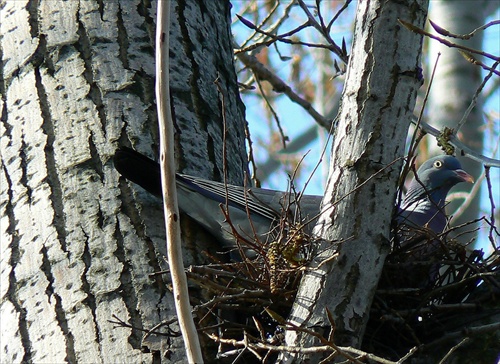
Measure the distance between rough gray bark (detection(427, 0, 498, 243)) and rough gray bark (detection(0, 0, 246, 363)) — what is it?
2.20 meters

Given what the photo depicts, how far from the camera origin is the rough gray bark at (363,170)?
2.15m

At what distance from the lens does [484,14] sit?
5.43 meters

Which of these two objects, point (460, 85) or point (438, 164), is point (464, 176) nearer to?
point (438, 164)

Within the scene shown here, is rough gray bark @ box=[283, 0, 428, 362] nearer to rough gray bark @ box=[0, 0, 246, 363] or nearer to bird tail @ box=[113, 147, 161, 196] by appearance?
rough gray bark @ box=[0, 0, 246, 363]

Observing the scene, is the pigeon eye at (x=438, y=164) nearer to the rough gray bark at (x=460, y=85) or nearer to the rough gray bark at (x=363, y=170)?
the rough gray bark at (x=460, y=85)

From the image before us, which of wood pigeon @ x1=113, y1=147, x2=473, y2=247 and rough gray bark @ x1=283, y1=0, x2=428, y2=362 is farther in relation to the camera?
wood pigeon @ x1=113, y1=147, x2=473, y2=247

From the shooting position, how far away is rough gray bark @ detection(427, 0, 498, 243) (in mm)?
5031

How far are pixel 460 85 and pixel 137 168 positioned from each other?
3.21 m

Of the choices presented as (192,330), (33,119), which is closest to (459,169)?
A: (33,119)

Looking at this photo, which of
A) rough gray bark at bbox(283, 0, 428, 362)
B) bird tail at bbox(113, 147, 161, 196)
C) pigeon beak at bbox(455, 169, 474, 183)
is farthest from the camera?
pigeon beak at bbox(455, 169, 474, 183)

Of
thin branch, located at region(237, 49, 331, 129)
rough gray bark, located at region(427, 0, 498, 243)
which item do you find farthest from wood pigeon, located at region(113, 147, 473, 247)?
rough gray bark, located at region(427, 0, 498, 243)

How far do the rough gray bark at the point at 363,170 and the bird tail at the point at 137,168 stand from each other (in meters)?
0.57

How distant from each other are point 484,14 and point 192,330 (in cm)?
446

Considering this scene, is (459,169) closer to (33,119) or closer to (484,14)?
(484,14)
